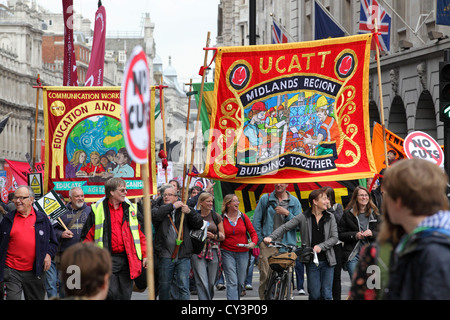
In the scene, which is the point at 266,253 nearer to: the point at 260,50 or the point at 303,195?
the point at 303,195

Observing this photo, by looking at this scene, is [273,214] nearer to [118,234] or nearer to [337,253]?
[337,253]

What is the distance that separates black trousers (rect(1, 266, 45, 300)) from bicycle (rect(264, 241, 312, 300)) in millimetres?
2594

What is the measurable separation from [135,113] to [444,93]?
757 centimetres

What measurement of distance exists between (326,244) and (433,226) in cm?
737

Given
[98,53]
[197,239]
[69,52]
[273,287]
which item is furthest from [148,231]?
[69,52]

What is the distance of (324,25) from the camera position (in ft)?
81.4

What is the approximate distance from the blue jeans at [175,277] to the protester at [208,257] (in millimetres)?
747

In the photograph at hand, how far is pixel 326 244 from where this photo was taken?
1098 centimetres

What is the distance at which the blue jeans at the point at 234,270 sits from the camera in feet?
40.7

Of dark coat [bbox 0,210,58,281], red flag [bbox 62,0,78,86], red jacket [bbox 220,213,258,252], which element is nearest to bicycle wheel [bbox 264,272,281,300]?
red jacket [bbox 220,213,258,252]

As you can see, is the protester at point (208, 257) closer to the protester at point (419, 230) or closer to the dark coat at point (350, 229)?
the dark coat at point (350, 229)

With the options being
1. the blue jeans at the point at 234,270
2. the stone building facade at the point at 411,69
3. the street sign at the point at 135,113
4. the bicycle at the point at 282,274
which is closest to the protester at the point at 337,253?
the bicycle at the point at 282,274

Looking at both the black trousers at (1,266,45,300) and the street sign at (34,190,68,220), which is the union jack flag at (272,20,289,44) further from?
the black trousers at (1,266,45,300)
